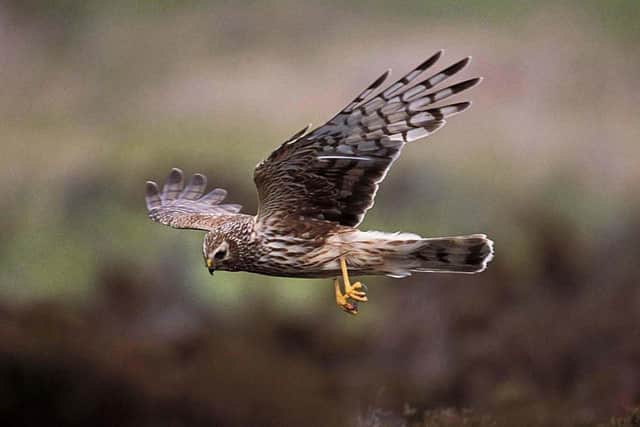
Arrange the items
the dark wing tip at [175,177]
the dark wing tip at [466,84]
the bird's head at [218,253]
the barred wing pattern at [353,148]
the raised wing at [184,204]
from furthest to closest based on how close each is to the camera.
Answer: the dark wing tip at [175,177] → the raised wing at [184,204] → the bird's head at [218,253] → the barred wing pattern at [353,148] → the dark wing tip at [466,84]

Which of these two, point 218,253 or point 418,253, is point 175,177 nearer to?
point 218,253

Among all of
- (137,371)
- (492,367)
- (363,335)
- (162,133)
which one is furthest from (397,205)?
(137,371)

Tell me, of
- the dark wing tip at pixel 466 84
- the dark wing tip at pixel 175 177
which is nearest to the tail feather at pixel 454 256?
the dark wing tip at pixel 466 84

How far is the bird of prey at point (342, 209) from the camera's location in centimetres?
356

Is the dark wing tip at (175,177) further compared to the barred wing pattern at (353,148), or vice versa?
the dark wing tip at (175,177)

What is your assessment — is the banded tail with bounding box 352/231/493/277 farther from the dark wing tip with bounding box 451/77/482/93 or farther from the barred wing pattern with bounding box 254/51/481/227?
the dark wing tip with bounding box 451/77/482/93

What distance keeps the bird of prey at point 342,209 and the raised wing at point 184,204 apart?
0.46 meters

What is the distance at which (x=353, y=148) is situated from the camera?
363 centimetres

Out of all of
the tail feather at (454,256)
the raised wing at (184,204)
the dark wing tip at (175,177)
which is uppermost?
the dark wing tip at (175,177)

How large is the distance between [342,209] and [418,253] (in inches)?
12.0

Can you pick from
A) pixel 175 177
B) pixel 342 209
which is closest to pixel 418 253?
pixel 342 209

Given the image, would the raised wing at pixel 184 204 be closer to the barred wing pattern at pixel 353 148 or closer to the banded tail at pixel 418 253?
the barred wing pattern at pixel 353 148

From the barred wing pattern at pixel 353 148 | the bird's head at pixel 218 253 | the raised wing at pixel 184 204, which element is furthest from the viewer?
the raised wing at pixel 184 204

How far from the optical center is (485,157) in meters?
12.0
